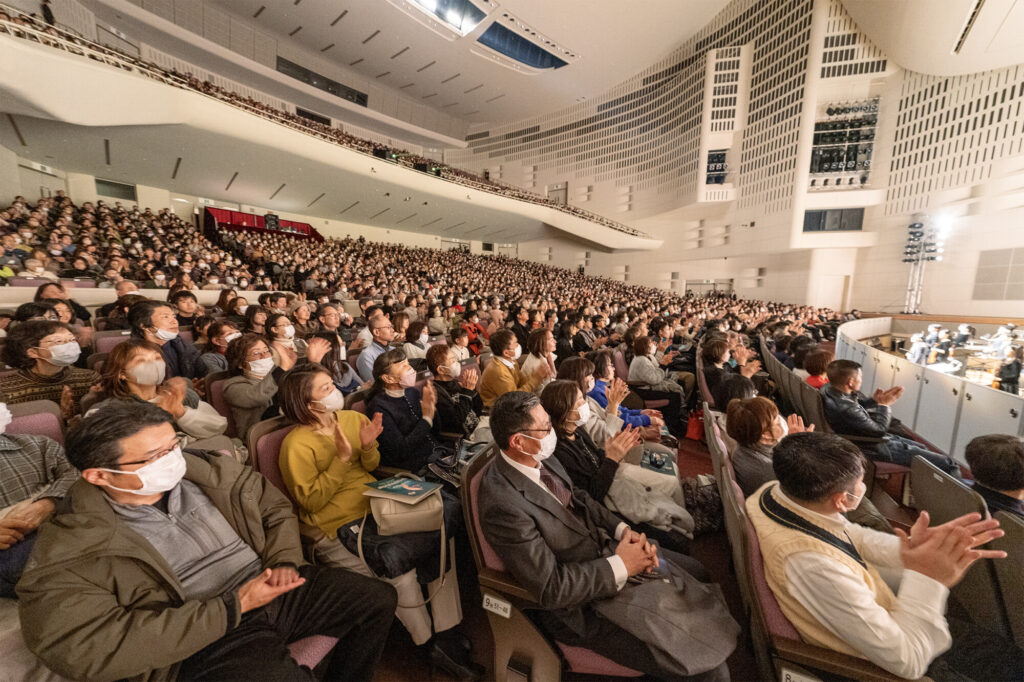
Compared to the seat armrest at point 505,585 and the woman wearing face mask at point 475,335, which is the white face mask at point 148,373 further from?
the woman wearing face mask at point 475,335

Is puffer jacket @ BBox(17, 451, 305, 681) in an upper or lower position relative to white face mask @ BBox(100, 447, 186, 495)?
lower

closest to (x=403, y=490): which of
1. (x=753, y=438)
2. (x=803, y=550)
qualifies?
(x=803, y=550)

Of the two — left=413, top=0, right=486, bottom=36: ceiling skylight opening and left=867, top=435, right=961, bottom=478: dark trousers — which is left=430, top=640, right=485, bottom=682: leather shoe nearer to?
left=867, top=435, right=961, bottom=478: dark trousers

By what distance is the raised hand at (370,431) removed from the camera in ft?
6.41

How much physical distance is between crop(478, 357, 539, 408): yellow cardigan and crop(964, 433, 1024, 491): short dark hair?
Answer: 242cm

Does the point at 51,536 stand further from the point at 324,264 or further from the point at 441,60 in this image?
the point at 441,60

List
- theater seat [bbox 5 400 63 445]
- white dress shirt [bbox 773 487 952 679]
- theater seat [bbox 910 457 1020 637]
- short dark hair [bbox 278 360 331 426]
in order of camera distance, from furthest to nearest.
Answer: short dark hair [bbox 278 360 331 426]
theater seat [bbox 5 400 63 445]
theater seat [bbox 910 457 1020 637]
white dress shirt [bbox 773 487 952 679]

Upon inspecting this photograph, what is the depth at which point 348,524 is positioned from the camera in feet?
5.60

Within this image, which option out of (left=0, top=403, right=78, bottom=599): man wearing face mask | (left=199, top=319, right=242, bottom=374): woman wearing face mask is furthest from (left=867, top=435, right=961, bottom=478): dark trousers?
(left=199, top=319, right=242, bottom=374): woman wearing face mask

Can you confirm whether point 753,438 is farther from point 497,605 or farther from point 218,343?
point 218,343

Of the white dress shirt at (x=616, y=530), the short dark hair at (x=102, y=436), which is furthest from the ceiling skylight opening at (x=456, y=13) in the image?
the white dress shirt at (x=616, y=530)

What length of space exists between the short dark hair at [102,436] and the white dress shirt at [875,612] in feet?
6.61

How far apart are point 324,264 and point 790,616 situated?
13038mm

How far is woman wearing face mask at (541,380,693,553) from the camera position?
1958 mm
